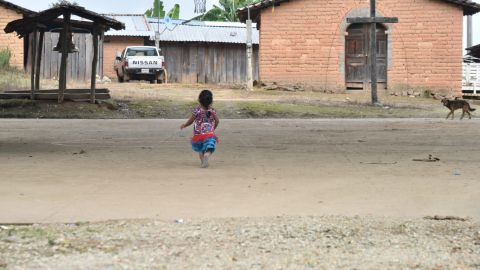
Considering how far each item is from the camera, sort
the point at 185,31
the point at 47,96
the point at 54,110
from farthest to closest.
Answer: the point at 185,31
the point at 47,96
the point at 54,110

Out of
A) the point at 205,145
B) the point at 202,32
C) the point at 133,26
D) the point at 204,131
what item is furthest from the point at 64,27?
the point at 133,26

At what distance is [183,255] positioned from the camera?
4.70 meters

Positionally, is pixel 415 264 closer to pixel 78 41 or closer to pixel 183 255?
pixel 183 255

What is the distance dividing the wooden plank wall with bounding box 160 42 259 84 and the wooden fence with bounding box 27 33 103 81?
6.08 metres

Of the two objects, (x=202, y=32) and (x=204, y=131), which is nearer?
(x=204, y=131)

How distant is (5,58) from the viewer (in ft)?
95.9

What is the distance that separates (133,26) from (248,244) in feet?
122

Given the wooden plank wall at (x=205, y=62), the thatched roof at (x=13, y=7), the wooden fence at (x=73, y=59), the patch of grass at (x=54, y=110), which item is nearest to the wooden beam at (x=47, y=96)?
the patch of grass at (x=54, y=110)

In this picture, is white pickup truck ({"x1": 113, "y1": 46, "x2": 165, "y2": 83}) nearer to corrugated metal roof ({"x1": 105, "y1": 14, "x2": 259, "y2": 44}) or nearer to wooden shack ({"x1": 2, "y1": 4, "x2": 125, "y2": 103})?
corrugated metal roof ({"x1": 105, "y1": 14, "x2": 259, "y2": 44})

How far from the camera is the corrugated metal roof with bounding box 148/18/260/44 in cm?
3894

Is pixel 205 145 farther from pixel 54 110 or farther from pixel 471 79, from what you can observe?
pixel 471 79

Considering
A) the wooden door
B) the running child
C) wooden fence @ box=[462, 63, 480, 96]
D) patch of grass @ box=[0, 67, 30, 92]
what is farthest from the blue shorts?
wooden fence @ box=[462, 63, 480, 96]

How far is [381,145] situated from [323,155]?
6.22 ft

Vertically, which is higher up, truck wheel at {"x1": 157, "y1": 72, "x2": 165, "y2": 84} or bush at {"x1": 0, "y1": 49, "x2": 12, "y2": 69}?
bush at {"x1": 0, "y1": 49, "x2": 12, "y2": 69}
